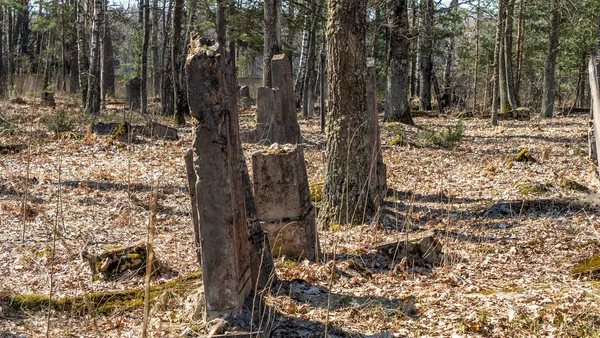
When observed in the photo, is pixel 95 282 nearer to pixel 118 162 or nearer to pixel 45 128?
pixel 118 162

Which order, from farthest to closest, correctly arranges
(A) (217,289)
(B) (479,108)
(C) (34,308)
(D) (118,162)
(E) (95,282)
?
(B) (479,108) < (D) (118,162) < (E) (95,282) < (C) (34,308) < (A) (217,289)

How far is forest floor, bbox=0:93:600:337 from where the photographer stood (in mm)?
4840

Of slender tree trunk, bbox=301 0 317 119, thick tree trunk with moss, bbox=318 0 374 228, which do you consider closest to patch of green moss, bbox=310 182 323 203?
thick tree trunk with moss, bbox=318 0 374 228

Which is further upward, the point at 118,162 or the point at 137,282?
the point at 118,162

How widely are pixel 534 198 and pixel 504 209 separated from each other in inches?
24.8

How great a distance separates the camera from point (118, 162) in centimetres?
1188

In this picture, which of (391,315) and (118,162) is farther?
(118,162)

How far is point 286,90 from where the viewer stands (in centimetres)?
1265

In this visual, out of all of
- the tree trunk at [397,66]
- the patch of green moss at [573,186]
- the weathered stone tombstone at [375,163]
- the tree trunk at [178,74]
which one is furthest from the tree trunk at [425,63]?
the patch of green moss at [573,186]

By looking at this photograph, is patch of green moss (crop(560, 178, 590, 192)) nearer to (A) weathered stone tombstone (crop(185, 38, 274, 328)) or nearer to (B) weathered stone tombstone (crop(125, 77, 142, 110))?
(A) weathered stone tombstone (crop(185, 38, 274, 328))

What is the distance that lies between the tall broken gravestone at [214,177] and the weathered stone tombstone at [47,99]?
63.4ft

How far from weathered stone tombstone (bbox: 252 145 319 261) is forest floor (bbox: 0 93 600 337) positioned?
0.81 ft

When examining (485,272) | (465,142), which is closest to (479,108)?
(465,142)

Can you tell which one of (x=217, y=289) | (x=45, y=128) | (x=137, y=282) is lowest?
(x=137, y=282)
